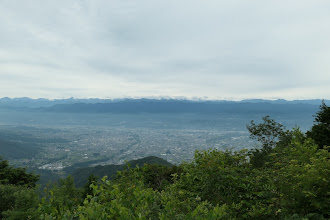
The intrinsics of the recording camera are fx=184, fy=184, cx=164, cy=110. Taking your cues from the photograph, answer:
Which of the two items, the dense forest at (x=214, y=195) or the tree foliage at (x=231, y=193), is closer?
the dense forest at (x=214, y=195)

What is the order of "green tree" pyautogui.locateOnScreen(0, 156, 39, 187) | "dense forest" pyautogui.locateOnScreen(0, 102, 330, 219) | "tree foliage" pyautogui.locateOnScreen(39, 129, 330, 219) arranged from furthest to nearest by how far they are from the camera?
"green tree" pyautogui.locateOnScreen(0, 156, 39, 187), "tree foliage" pyautogui.locateOnScreen(39, 129, 330, 219), "dense forest" pyautogui.locateOnScreen(0, 102, 330, 219)

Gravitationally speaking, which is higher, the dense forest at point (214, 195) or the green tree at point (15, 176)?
the dense forest at point (214, 195)

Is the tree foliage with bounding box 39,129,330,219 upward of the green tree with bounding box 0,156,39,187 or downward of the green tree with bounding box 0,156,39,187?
upward

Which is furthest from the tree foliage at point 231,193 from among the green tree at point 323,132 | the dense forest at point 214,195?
the green tree at point 323,132

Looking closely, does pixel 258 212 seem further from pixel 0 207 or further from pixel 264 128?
pixel 264 128

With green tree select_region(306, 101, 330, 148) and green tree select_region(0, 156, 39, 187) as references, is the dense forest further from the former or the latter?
green tree select_region(0, 156, 39, 187)

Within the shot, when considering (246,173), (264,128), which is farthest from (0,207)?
(264,128)

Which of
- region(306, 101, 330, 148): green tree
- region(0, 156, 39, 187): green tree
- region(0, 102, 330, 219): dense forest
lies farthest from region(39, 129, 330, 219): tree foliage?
region(0, 156, 39, 187): green tree

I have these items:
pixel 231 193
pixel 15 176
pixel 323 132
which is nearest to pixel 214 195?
pixel 231 193

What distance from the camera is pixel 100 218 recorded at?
3.59 m

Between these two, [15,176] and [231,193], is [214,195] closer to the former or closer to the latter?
[231,193]

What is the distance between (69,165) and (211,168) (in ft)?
658

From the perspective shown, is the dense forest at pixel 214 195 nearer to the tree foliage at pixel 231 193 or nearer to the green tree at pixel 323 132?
the tree foliage at pixel 231 193

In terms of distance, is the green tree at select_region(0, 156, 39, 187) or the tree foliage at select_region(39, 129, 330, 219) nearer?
the tree foliage at select_region(39, 129, 330, 219)
